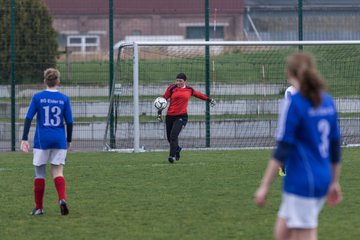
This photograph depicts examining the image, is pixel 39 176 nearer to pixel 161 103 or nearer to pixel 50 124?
pixel 50 124

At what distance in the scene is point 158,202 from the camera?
1116 cm

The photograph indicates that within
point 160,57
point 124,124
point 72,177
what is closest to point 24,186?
point 72,177

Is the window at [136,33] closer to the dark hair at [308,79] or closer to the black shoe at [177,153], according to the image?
the black shoe at [177,153]

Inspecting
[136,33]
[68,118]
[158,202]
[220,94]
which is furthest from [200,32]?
[68,118]

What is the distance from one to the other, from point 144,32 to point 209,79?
690cm

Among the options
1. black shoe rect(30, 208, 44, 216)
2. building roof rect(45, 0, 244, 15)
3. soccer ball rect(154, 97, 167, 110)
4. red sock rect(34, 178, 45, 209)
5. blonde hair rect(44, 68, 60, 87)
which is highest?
building roof rect(45, 0, 244, 15)

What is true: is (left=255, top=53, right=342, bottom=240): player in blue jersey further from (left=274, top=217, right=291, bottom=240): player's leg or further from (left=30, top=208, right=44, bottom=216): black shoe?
(left=30, top=208, right=44, bottom=216): black shoe

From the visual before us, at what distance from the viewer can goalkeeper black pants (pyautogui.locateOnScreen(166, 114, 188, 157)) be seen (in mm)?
Answer: 16281

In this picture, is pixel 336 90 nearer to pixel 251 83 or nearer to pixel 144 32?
pixel 251 83

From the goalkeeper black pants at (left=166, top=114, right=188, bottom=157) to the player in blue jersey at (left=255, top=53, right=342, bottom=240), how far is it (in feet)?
33.8

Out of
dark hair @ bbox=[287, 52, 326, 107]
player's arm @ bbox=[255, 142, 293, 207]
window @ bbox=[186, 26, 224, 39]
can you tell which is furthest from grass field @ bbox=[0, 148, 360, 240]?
window @ bbox=[186, 26, 224, 39]

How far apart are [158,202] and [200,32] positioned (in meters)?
14.5

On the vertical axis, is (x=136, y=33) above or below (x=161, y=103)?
above

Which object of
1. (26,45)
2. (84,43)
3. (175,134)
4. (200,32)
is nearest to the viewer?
(175,134)
